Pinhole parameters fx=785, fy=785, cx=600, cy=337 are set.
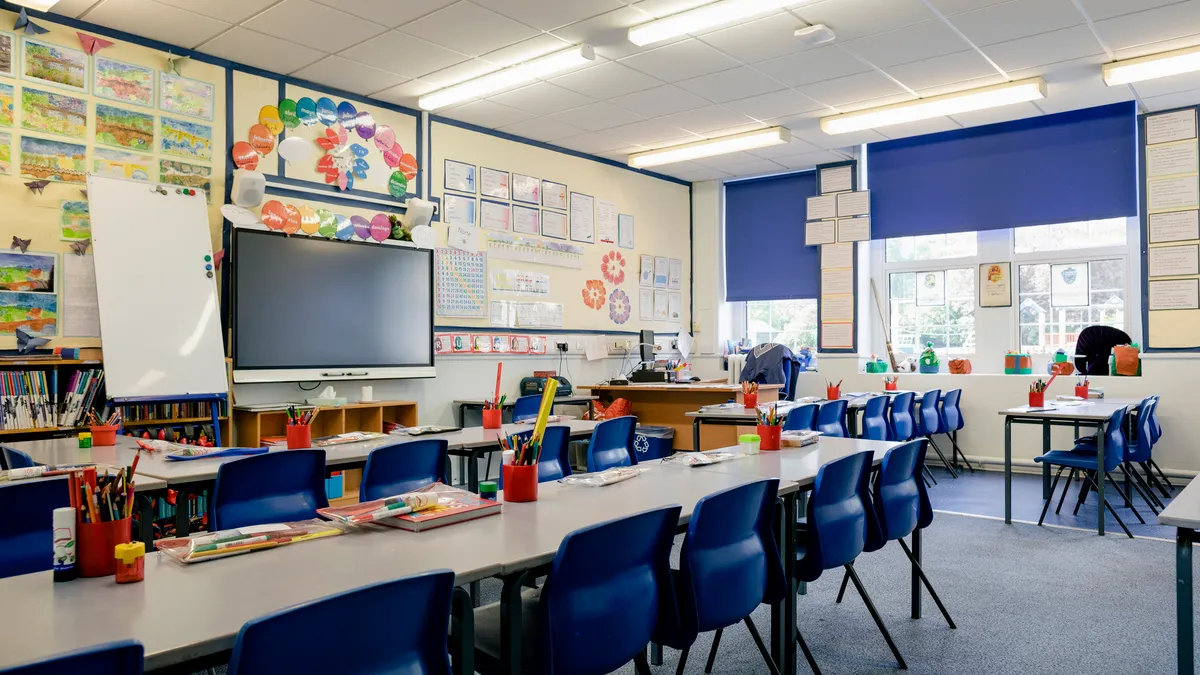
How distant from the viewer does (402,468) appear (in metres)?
3.07

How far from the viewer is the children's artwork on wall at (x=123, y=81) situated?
4.80m

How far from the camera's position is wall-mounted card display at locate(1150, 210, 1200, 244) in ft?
21.6

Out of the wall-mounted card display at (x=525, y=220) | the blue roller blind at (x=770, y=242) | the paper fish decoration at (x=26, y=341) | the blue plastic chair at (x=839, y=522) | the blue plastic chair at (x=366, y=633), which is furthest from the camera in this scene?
the blue roller blind at (x=770, y=242)

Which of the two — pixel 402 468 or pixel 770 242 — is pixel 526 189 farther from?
pixel 402 468

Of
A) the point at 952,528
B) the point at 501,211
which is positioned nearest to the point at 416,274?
the point at 501,211

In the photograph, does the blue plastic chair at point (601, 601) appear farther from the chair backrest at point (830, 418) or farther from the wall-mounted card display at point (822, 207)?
the wall-mounted card display at point (822, 207)

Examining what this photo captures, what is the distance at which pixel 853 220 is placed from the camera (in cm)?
831

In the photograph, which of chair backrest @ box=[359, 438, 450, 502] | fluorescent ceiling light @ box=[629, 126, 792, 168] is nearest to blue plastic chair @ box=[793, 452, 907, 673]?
chair backrest @ box=[359, 438, 450, 502]

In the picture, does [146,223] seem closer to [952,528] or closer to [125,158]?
[125,158]

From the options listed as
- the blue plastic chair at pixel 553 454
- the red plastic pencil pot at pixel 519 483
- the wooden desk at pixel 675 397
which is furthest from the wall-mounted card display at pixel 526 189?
the red plastic pencil pot at pixel 519 483

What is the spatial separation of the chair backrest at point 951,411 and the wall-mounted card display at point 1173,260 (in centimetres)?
189

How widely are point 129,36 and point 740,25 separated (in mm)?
3839

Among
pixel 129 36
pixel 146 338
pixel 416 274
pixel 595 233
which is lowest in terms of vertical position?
pixel 146 338

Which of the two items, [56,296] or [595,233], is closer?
[56,296]
